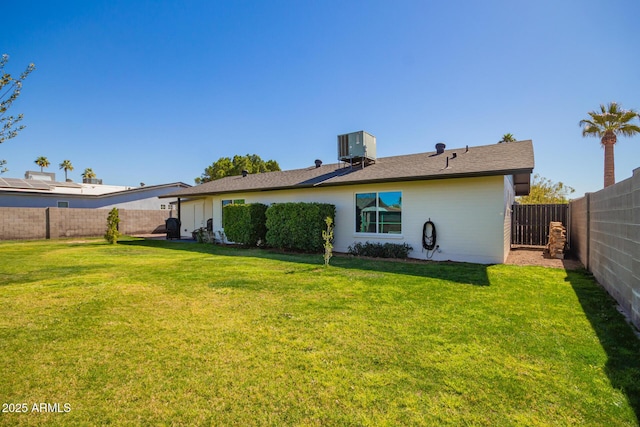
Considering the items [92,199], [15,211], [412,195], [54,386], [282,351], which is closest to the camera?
[54,386]

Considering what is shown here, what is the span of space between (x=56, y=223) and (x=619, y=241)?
23485 millimetres

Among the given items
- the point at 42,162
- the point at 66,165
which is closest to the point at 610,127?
the point at 42,162

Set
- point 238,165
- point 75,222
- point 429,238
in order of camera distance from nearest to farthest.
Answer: point 429,238, point 75,222, point 238,165

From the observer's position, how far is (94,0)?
859 cm

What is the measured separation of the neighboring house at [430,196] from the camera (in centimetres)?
855

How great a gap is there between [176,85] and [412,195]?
37.3ft

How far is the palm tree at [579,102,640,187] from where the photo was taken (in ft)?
66.6

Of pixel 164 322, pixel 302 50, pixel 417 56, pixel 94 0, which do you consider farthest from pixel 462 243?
pixel 94 0

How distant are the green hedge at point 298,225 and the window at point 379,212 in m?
1.10

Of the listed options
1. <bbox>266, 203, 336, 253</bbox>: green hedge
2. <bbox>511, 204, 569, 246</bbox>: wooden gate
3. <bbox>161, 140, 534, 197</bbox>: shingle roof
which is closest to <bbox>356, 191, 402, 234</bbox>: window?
<bbox>161, 140, 534, 197</bbox>: shingle roof

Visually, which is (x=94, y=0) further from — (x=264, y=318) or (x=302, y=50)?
(x=264, y=318)

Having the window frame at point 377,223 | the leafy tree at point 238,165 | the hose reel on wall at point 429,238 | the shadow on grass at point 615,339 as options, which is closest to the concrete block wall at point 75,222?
the window frame at point 377,223

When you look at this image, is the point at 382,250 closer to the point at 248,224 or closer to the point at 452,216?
the point at 452,216

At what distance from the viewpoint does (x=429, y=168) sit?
992 centimetres
